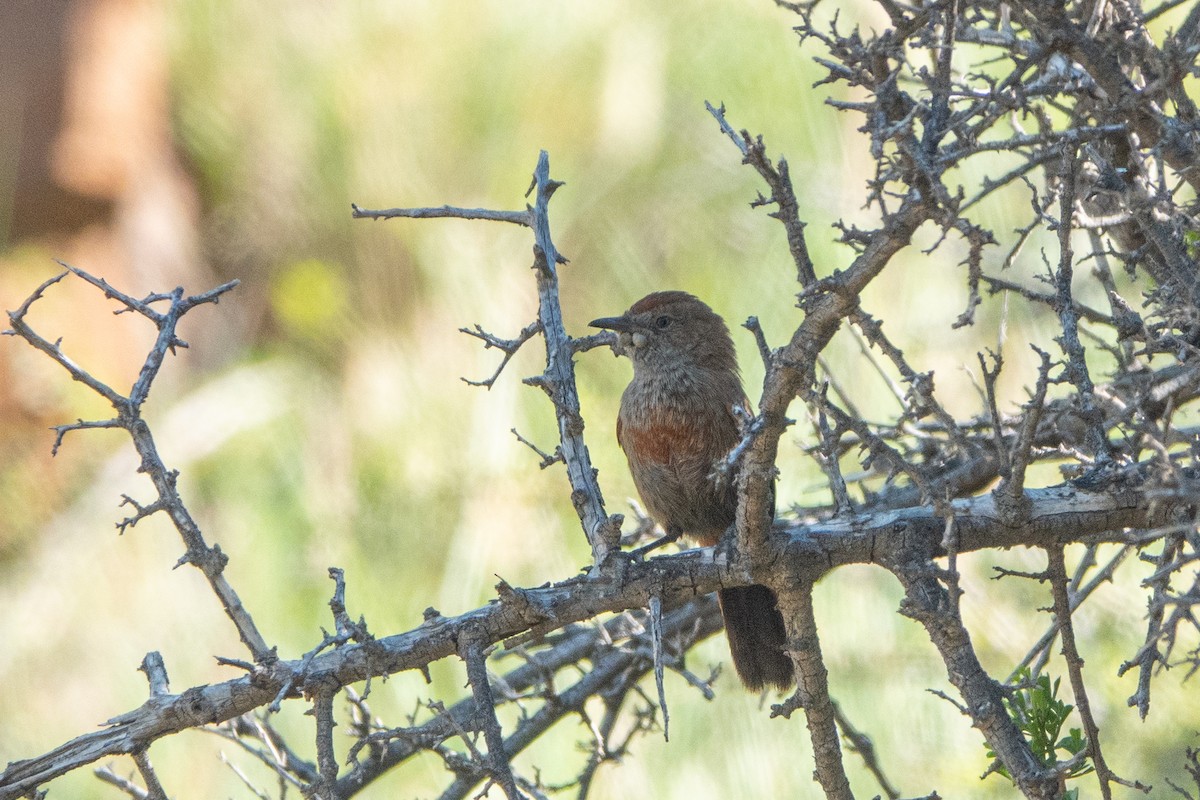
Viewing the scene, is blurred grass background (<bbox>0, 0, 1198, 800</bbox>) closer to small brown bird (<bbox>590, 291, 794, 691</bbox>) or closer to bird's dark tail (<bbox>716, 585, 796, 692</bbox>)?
small brown bird (<bbox>590, 291, 794, 691</bbox>)

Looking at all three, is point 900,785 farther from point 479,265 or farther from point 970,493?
point 479,265

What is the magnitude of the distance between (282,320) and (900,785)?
4259 millimetres

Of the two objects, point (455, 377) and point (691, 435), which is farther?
point (455, 377)

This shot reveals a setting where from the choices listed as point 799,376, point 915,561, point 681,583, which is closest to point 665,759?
point 681,583

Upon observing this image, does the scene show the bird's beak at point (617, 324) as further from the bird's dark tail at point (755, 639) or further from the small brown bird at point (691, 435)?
the bird's dark tail at point (755, 639)

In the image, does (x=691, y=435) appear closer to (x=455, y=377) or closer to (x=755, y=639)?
(x=755, y=639)

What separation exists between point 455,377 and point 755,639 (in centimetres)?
258

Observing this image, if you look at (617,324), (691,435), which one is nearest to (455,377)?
(617,324)

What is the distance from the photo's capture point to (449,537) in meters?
5.62

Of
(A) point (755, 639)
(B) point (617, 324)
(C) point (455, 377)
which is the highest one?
(C) point (455, 377)

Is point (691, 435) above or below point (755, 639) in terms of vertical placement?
above

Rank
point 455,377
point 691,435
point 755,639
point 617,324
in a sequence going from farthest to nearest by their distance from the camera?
1. point 455,377
2. point 617,324
3. point 691,435
4. point 755,639

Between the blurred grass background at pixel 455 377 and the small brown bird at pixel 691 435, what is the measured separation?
2.84ft

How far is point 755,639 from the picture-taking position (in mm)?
3879
